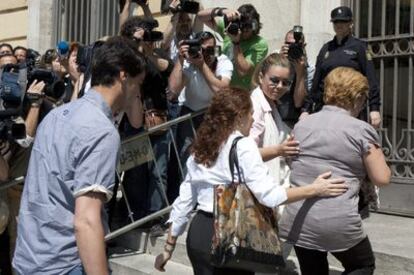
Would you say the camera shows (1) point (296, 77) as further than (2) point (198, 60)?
No

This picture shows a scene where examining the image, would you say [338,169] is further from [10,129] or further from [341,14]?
[341,14]

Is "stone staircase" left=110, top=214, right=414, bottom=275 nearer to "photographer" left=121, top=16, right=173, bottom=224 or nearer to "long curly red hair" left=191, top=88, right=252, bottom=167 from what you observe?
"photographer" left=121, top=16, right=173, bottom=224

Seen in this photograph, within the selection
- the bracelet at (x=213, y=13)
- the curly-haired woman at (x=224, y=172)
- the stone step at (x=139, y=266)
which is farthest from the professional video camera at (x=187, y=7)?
the curly-haired woman at (x=224, y=172)

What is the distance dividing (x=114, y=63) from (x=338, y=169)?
1.31 m

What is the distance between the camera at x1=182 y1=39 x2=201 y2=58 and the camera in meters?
5.25

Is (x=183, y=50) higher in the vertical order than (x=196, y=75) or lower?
higher

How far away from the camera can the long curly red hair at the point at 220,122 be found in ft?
10.8

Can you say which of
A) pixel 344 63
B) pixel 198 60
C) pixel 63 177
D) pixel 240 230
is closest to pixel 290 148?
pixel 240 230

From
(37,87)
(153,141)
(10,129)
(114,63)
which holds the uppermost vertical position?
(114,63)

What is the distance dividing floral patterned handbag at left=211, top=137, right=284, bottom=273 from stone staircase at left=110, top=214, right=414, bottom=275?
1196 millimetres

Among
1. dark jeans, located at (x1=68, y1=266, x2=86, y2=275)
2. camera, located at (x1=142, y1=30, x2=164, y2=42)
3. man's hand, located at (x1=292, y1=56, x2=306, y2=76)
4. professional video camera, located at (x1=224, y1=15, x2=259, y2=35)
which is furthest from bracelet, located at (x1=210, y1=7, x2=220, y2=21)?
dark jeans, located at (x1=68, y1=266, x2=86, y2=275)

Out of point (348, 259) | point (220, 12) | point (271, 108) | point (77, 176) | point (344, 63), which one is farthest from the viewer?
point (220, 12)

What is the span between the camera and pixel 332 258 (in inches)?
175

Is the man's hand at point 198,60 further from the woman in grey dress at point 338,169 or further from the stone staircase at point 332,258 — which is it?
the woman in grey dress at point 338,169
